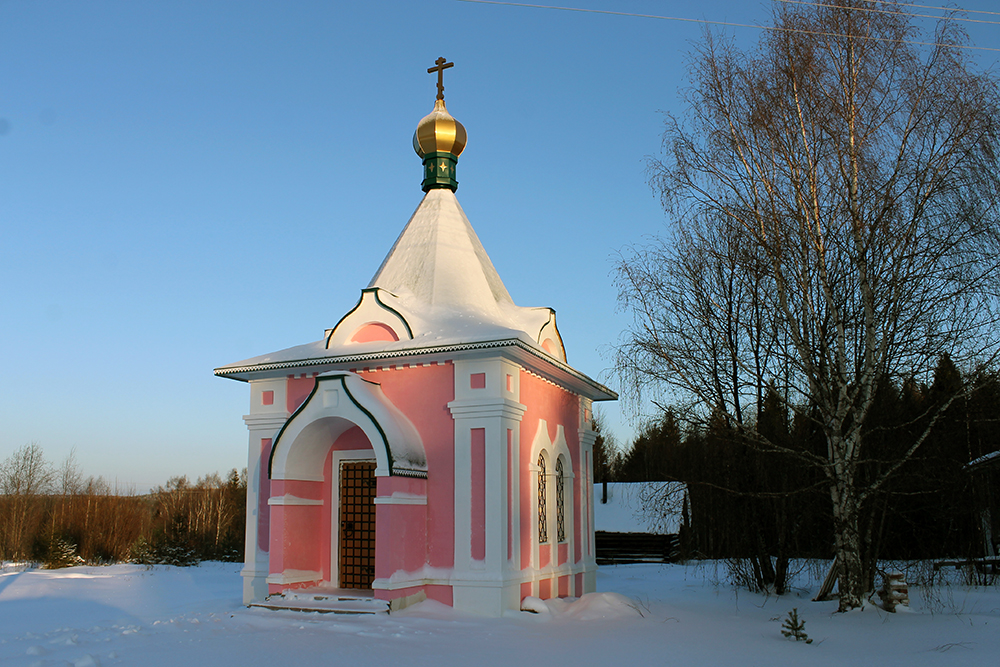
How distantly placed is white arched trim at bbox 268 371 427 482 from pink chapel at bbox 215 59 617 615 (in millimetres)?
19

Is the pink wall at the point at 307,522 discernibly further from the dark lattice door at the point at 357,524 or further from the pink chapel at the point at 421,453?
the dark lattice door at the point at 357,524

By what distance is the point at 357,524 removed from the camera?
10453 millimetres

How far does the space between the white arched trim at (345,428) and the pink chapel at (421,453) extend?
0.06 ft

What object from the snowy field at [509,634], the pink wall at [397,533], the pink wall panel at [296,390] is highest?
the pink wall panel at [296,390]

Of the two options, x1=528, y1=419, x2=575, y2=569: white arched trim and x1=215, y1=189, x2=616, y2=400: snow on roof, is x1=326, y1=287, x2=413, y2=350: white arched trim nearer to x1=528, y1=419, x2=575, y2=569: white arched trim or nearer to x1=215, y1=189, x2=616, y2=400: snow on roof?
x1=215, y1=189, x2=616, y2=400: snow on roof

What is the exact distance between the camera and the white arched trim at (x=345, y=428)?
→ 360 inches

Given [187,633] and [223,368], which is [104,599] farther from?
[187,633]

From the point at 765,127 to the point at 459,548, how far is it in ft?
21.7

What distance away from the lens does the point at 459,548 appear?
9219 mm

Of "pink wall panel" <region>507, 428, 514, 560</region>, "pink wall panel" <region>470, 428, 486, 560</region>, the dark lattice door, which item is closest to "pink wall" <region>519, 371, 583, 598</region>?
"pink wall panel" <region>507, 428, 514, 560</region>

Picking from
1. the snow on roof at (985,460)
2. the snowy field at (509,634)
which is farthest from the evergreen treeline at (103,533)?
the snow on roof at (985,460)

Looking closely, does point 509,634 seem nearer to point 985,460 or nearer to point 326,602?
point 326,602

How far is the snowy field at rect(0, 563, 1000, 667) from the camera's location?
21.3ft

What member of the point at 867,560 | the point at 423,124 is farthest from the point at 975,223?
the point at 423,124
